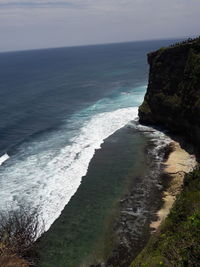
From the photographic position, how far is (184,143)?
4972cm

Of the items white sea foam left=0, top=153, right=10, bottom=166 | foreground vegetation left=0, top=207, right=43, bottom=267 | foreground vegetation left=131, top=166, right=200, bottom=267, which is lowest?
white sea foam left=0, top=153, right=10, bottom=166

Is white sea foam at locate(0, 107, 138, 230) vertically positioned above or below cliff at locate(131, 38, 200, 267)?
below

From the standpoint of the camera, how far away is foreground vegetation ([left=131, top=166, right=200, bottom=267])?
1678 cm

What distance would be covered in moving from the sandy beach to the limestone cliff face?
294cm

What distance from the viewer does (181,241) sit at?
741 inches

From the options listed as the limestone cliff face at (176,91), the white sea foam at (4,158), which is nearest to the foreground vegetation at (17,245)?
the white sea foam at (4,158)

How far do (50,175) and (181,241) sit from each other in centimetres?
2773

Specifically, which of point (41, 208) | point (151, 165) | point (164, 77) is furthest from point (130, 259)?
point (164, 77)

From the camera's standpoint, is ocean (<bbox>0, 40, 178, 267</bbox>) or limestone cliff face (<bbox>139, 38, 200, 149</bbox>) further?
limestone cliff face (<bbox>139, 38, 200, 149</bbox>)

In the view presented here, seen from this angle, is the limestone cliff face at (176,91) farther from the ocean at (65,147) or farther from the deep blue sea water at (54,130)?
the deep blue sea water at (54,130)

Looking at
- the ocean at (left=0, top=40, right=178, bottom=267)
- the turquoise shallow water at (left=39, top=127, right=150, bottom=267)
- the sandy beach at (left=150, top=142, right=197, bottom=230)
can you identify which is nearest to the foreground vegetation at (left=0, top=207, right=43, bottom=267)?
the turquoise shallow water at (left=39, top=127, right=150, bottom=267)

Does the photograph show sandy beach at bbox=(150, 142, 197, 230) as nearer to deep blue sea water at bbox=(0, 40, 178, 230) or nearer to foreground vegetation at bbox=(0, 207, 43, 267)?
deep blue sea water at bbox=(0, 40, 178, 230)

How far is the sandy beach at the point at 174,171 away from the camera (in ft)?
110

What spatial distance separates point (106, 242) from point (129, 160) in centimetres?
1872
